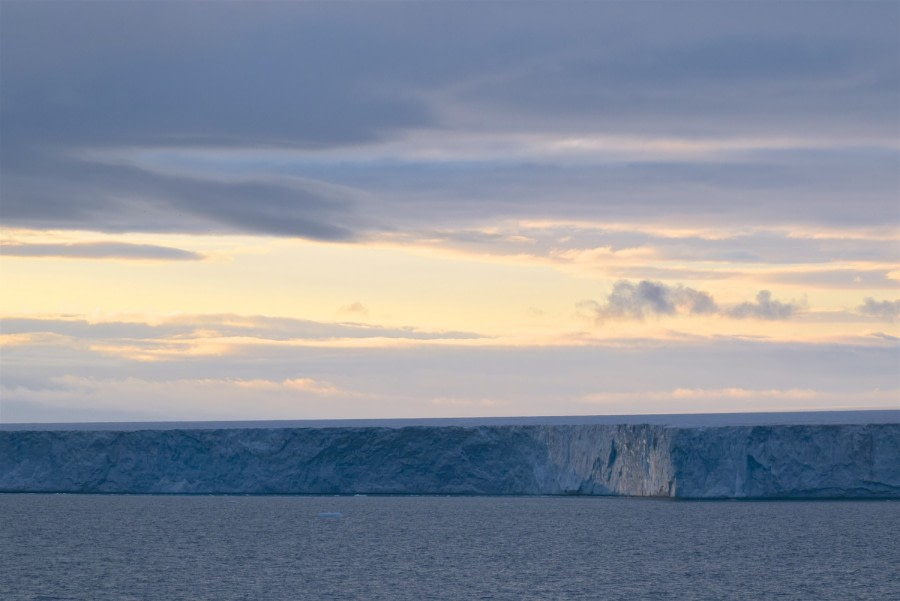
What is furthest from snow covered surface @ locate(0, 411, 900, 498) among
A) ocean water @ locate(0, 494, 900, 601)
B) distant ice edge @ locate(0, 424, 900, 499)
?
ocean water @ locate(0, 494, 900, 601)

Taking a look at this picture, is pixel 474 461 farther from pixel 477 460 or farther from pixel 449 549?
pixel 449 549

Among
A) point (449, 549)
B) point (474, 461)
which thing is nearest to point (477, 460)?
point (474, 461)

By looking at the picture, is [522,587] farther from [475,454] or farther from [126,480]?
[126,480]

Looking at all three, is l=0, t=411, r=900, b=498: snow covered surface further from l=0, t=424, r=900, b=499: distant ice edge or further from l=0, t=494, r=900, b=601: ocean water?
l=0, t=494, r=900, b=601: ocean water

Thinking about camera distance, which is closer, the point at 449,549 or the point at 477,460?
the point at 449,549

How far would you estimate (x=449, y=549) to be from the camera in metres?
17.4

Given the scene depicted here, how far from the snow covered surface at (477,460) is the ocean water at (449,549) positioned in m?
0.48

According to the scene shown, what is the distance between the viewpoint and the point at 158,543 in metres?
18.3

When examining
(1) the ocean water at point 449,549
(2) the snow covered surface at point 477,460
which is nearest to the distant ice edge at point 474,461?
(2) the snow covered surface at point 477,460

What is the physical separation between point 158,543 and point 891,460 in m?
13.7

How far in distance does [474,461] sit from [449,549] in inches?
349

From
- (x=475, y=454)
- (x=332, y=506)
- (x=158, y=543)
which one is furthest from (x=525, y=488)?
(x=158, y=543)

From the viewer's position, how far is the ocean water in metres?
13.5

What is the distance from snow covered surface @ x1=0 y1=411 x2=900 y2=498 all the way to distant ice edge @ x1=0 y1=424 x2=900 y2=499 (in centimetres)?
2
